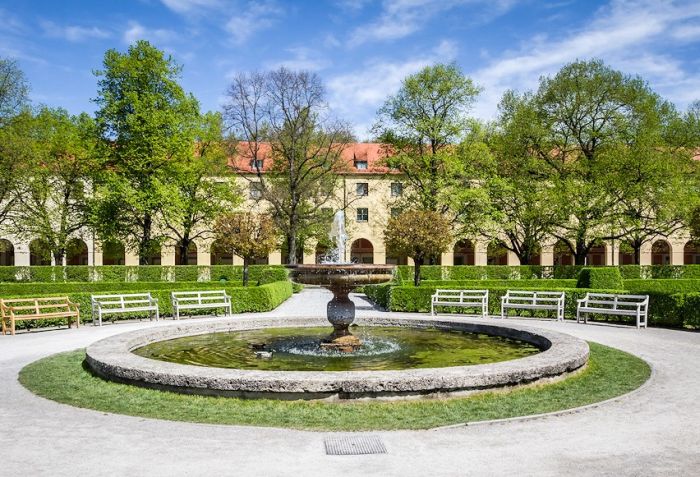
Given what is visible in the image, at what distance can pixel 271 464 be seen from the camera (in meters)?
4.92

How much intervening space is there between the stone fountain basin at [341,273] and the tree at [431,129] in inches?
1043

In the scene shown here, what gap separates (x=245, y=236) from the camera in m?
27.1

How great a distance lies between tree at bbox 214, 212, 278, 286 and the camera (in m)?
27.0

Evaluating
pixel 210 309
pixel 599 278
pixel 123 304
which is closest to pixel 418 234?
pixel 599 278

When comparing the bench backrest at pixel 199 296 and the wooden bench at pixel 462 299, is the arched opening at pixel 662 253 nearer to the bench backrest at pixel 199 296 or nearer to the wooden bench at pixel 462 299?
the wooden bench at pixel 462 299

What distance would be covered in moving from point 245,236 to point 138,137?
1136cm

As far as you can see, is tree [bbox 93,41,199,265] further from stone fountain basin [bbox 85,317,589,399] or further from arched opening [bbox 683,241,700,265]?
arched opening [bbox 683,241,700,265]

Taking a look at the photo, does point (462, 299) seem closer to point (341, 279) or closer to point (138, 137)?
point (341, 279)

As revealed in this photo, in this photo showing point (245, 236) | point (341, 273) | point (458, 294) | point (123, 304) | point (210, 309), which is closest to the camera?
point (341, 273)

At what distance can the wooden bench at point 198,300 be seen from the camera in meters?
17.9

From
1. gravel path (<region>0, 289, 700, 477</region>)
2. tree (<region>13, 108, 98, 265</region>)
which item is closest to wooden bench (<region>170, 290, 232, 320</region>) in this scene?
gravel path (<region>0, 289, 700, 477</region>)

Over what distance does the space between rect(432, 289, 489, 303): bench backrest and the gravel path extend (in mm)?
11310

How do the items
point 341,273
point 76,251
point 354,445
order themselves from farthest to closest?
point 76,251, point 341,273, point 354,445

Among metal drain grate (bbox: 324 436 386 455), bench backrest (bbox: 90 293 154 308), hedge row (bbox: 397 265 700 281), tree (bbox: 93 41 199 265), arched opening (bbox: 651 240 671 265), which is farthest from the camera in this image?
arched opening (bbox: 651 240 671 265)
